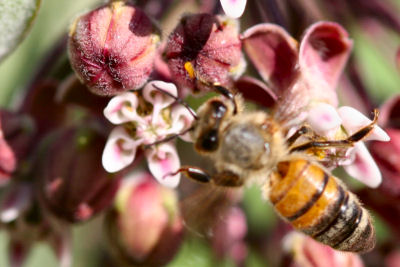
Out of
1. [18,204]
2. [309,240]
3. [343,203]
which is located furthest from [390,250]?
[18,204]

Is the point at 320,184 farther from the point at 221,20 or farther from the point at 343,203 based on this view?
the point at 221,20

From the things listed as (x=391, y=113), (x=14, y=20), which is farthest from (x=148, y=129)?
(x=391, y=113)

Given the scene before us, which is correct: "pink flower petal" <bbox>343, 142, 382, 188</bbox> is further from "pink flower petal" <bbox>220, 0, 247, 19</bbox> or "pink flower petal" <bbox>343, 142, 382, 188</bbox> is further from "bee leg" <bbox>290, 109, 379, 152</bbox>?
"pink flower petal" <bbox>220, 0, 247, 19</bbox>

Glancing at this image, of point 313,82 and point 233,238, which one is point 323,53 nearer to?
point 313,82

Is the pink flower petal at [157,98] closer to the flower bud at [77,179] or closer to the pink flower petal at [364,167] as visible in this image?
the flower bud at [77,179]

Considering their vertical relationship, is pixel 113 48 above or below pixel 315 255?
above

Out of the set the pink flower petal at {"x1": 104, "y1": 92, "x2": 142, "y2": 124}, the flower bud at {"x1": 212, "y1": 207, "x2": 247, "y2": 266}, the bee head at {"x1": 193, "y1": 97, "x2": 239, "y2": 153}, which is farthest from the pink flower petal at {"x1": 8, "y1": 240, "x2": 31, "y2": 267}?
the bee head at {"x1": 193, "y1": 97, "x2": 239, "y2": 153}
